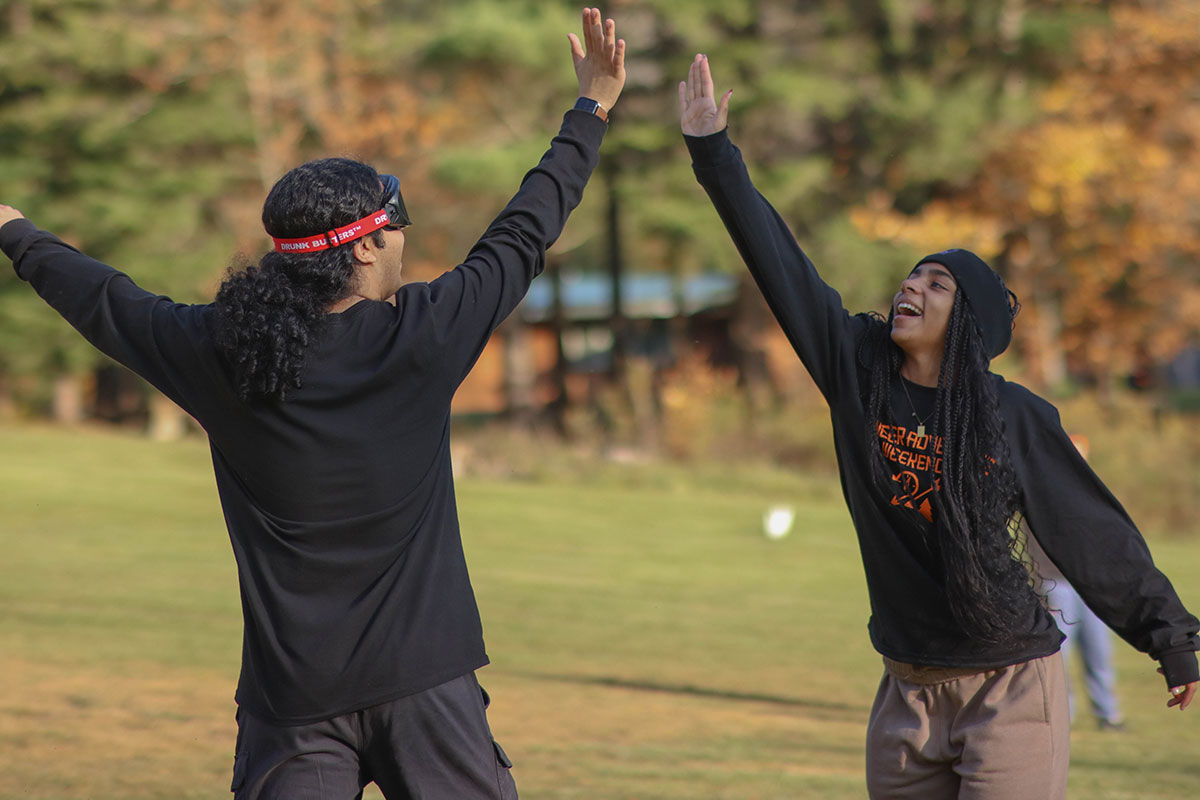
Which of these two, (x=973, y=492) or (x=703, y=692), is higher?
(x=973, y=492)

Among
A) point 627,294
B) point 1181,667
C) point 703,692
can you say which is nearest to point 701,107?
point 1181,667

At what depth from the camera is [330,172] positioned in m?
3.00

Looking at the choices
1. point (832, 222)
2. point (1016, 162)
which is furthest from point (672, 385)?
point (1016, 162)

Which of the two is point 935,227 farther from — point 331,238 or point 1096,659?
point 331,238

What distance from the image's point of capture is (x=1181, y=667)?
11.2 feet

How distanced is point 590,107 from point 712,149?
1.33 ft

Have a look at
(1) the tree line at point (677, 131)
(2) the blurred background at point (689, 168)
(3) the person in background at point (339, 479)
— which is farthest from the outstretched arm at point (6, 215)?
(1) the tree line at point (677, 131)

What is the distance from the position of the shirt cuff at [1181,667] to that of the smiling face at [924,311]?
3.04 feet

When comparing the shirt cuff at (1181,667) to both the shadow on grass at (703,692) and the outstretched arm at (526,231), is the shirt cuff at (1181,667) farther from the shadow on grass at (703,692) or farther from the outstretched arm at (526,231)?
the shadow on grass at (703,692)

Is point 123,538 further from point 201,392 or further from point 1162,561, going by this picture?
point 201,392

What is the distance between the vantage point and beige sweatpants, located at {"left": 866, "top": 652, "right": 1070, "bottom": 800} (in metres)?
3.30

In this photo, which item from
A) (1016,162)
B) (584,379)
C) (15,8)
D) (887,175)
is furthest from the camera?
(584,379)

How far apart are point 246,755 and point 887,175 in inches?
941

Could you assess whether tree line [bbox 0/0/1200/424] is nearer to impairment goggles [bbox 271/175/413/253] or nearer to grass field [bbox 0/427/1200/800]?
grass field [bbox 0/427/1200/800]
